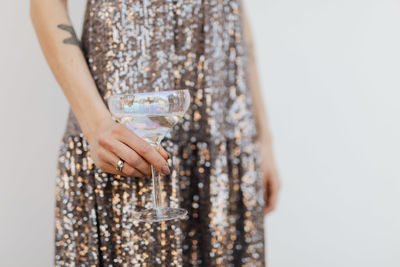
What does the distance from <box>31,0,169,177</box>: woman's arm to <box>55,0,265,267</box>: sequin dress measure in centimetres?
3

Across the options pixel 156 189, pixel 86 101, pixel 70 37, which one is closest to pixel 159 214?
pixel 156 189

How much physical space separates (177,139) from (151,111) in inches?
4.2

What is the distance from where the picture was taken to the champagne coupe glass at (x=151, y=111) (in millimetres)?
477

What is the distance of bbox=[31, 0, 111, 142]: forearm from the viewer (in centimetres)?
55

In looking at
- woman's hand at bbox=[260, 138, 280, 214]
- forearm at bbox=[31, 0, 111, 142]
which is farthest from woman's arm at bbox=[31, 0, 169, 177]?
woman's hand at bbox=[260, 138, 280, 214]

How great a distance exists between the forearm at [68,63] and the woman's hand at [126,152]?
0.03 metres

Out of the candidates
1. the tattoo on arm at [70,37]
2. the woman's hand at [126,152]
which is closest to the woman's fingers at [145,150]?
the woman's hand at [126,152]

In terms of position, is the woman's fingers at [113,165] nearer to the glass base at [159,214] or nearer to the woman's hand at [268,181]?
the glass base at [159,214]

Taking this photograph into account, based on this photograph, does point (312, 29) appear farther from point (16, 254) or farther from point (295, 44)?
point (16, 254)

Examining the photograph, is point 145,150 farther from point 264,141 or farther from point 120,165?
point 264,141

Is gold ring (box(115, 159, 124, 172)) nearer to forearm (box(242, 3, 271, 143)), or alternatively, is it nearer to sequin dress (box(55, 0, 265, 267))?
sequin dress (box(55, 0, 265, 267))

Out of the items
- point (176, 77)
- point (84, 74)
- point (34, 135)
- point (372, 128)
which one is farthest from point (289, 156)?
point (34, 135)

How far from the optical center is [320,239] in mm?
699

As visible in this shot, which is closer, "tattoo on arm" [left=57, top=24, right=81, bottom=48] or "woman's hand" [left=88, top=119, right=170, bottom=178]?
"woman's hand" [left=88, top=119, right=170, bottom=178]
